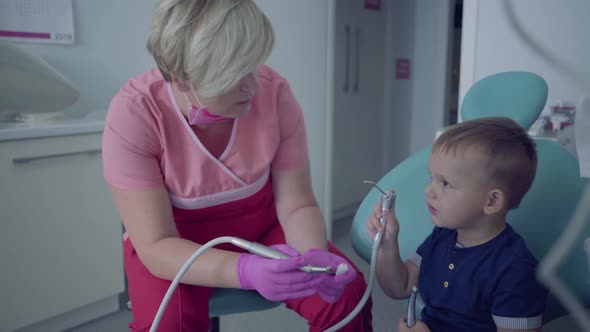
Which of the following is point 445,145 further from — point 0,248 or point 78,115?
point 78,115

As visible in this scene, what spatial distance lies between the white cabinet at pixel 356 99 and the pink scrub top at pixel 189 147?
1.98 m

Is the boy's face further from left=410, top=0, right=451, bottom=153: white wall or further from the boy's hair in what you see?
left=410, top=0, right=451, bottom=153: white wall

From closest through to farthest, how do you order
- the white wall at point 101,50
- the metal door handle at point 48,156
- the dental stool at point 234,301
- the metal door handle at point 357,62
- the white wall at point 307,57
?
the dental stool at point 234,301, the metal door handle at point 48,156, the white wall at point 101,50, the white wall at point 307,57, the metal door handle at point 357,62

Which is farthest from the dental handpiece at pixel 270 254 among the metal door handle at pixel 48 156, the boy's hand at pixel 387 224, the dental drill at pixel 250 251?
the metal door handle at pixel 48 156

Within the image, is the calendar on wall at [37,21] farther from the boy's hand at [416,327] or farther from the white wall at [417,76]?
the white wall at [417,76]

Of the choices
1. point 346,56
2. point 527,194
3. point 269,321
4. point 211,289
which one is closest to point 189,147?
point 211,289

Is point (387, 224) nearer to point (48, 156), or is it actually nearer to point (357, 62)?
point (48, 156)

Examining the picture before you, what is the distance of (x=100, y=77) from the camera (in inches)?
82.1

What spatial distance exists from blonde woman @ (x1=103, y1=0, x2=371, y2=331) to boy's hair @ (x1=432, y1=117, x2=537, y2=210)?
30 centimetres

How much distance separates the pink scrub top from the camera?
0.97 m

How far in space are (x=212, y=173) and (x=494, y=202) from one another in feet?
1.79

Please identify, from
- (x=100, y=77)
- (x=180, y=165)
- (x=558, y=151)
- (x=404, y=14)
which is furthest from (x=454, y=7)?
(x=180, y=165)

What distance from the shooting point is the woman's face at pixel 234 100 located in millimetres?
927

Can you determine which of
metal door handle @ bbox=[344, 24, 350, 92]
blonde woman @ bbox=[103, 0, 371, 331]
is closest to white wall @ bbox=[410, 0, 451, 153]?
metal door handle @ bbox=[344, 24, 350, 92]
